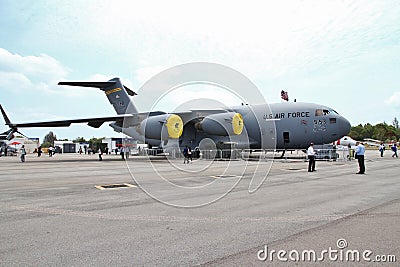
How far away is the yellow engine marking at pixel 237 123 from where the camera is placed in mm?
23406

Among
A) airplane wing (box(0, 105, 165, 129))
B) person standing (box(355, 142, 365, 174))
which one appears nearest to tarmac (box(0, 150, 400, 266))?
person standing (box(355, 142, 365, 174))

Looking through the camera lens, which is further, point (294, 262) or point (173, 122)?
point (173, 122)

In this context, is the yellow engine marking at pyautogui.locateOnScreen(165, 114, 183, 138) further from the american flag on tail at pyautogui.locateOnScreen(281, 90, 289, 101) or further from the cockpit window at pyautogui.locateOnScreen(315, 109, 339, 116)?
the american flag on tail at pyautogui.locateOnScreen(281, 90, 289, 101)

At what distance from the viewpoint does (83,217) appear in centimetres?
624

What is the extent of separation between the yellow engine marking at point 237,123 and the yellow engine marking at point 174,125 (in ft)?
12.9

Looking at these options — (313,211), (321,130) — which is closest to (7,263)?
(313,211)

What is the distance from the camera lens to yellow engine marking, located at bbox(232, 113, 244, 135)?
23406 mm

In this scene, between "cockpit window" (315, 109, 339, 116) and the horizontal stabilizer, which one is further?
the horizontal stabilizer

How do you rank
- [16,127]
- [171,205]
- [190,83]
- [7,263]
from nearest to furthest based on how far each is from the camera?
1. [7,263]
2. [171,205]
3. [190,83]
4. [16,127]

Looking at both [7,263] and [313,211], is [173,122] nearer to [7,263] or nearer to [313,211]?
[313,211]

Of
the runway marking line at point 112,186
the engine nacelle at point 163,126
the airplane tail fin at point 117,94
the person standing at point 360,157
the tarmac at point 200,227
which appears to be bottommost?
the tarmac at point 200,227

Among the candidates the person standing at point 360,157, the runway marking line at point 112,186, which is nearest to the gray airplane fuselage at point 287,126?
the person standing at point 360,157

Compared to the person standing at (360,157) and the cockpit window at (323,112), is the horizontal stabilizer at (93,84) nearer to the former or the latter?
the cockpit window at (323,112)

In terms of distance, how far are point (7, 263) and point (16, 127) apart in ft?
86.0
